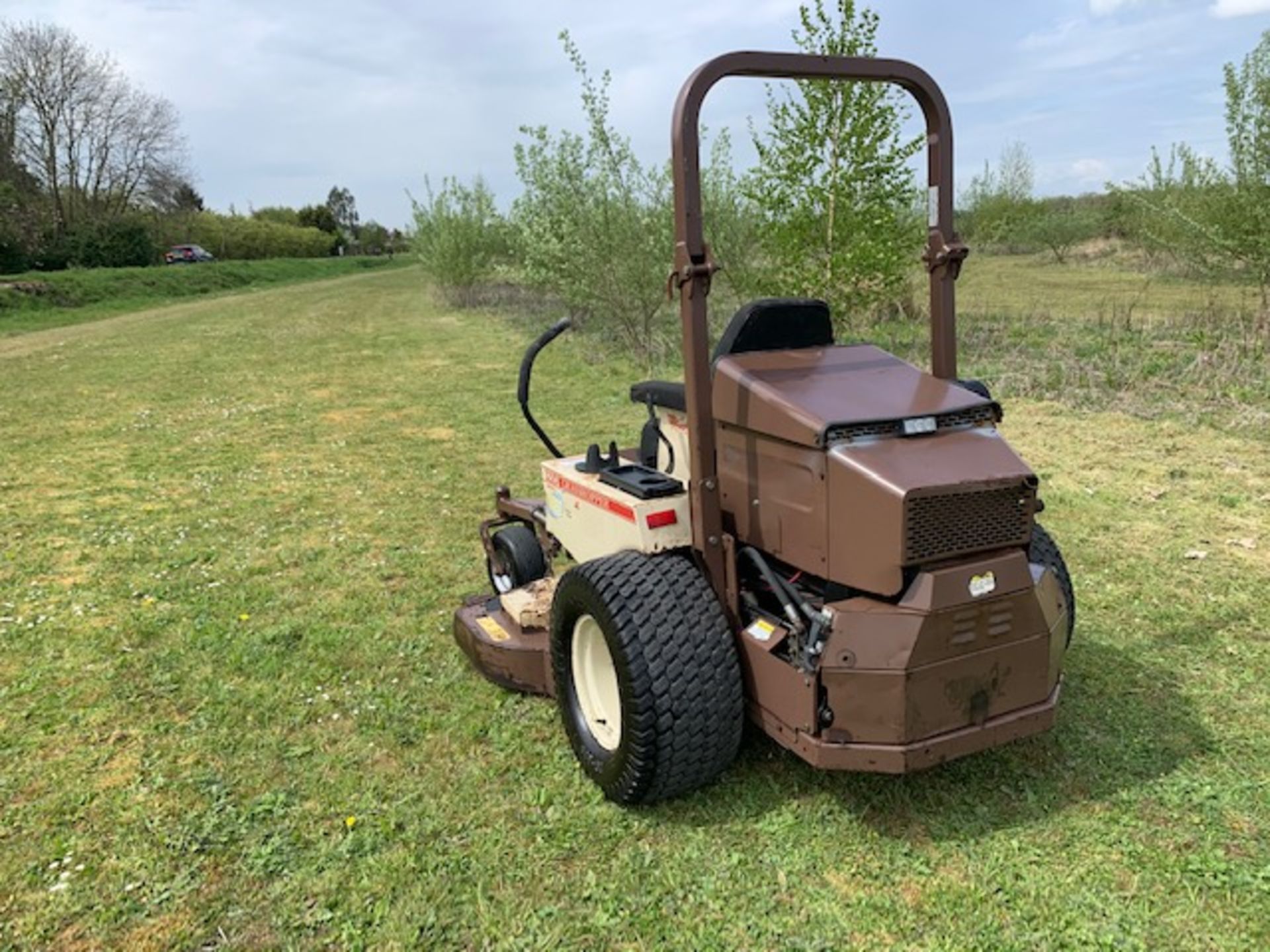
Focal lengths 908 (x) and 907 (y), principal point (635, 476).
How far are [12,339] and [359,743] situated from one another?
901 inches

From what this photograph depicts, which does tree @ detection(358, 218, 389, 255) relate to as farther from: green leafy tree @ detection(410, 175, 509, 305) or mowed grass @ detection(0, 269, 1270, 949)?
mowed grass @ detection(0, 269, 1270, 949)

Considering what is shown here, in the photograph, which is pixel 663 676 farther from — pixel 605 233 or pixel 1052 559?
pixel 605 233

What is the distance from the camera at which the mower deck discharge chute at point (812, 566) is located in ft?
8.38

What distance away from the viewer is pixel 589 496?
365 centimetres

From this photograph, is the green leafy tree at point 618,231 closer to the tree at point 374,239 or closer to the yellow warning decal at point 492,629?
the yellow warning decal at point 492,629

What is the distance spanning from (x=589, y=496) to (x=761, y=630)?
105cm

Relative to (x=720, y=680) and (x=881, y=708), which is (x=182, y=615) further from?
(x=881, y=708)

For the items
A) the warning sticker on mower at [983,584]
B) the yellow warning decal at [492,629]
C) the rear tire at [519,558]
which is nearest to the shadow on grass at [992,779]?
the warning sticker on mower at [983,584]

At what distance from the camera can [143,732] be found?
3.66 metres

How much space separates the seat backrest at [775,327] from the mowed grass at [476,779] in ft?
4.80

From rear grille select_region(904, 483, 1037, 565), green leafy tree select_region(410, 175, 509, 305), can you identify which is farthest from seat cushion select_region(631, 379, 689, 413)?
green leafy tree select_region(410, 175, 509, 305)

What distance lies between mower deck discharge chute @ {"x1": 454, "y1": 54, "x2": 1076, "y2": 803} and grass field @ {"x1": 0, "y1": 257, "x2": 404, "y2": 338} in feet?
81.7

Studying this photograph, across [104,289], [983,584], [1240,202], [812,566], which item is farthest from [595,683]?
[104,289]

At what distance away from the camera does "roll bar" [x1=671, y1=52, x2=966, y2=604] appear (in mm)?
2707
